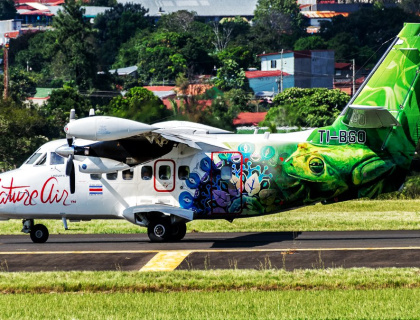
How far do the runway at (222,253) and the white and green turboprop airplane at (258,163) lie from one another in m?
1.19

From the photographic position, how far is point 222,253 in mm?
24312

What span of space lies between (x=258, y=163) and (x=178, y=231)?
3500 millimetres

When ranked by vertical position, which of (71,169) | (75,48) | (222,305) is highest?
(75,48)

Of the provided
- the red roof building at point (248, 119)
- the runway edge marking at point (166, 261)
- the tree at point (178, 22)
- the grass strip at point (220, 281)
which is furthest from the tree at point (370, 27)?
the grass strip at point (220, 281)

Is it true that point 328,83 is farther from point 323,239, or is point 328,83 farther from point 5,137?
point 323,239

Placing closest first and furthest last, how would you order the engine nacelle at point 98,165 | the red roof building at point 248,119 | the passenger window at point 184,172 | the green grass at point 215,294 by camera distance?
the green grass at point 215,294, the engine nacelle at point 98,165, the passenger window at point 184,172, the red roof building at point 248,119

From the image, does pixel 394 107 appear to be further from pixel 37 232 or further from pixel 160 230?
pixel 37 232

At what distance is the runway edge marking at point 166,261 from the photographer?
2292 cm

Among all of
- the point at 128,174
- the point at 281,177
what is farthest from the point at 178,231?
the point at 281,177

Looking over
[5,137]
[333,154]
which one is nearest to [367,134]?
[333,154]

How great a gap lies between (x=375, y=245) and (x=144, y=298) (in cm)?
843

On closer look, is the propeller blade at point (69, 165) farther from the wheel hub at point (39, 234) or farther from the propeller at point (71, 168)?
the wheel hub at point (39, 234)

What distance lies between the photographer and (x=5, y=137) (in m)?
58.0

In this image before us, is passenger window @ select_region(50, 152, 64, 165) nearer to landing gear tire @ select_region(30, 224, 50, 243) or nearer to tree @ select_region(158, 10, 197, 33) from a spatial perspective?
landing gear tire @ select_region(30, 224, 50, 243)
